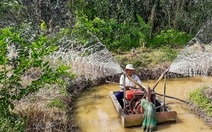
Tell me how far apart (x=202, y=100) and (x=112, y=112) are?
8.09 ft

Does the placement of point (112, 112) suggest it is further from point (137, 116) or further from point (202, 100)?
point (202, 100)

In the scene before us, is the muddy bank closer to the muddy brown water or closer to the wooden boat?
the muddy brown water

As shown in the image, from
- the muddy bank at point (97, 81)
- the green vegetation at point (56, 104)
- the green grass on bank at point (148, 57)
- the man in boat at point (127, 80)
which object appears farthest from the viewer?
the green grass on bank at point (148, 57)

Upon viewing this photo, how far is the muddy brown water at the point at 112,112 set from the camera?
716cm

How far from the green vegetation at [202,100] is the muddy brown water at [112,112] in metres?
0.30

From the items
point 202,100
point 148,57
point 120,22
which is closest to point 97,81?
point 148,57

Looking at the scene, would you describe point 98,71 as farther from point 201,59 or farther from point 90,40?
point 201,59

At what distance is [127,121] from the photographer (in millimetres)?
6926

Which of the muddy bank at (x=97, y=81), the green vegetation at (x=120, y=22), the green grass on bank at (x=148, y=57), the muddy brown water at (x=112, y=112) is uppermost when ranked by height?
the green vegetation at (x=120, y=22)

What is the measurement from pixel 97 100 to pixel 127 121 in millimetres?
2277

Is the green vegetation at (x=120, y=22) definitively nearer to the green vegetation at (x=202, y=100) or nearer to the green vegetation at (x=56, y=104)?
the green vegetation at (x=202, y=100)

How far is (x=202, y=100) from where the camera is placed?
25.9ft

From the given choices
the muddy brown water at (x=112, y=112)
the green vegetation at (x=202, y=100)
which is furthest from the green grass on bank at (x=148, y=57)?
the green vegetation at (x=202, y=100)

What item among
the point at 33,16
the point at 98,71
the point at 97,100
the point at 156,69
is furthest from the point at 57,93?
the point at 33,16
